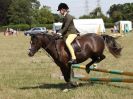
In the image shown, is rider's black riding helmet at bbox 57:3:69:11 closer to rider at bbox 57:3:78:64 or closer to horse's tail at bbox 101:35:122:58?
rider at bbox 57:3:78:64

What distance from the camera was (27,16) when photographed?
139m

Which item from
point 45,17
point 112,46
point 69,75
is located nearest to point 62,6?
point 69,75

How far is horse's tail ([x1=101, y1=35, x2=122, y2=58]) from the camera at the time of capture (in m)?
14.0

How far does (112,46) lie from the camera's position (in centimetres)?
1408

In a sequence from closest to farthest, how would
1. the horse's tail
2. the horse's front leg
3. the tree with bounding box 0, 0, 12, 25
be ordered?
the horse's front leg → the horse's tail → the tree with bounding box 0, 0, 12, 25

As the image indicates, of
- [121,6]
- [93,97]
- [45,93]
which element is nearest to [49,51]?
[45,93]

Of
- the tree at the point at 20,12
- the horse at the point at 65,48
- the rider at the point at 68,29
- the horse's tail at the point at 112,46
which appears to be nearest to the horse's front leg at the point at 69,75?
the horse at the point at 65,48

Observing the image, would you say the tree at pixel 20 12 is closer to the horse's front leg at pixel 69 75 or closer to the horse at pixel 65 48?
the horse at pixel 65 48

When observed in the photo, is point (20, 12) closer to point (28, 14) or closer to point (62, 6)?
point (28, 14)

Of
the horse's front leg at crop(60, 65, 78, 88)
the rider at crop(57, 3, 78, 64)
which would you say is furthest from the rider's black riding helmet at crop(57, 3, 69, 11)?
the horse's front leg at crop(60, 65, 78, 88)

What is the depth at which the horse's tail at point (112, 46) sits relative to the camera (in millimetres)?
14016

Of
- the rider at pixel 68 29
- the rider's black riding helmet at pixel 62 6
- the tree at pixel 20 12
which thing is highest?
the rider's black riding helmet at pixel 62 6

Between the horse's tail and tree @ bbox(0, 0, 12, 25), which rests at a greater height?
the horse's tail

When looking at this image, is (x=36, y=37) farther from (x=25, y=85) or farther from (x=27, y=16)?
(x=27, y=16)
